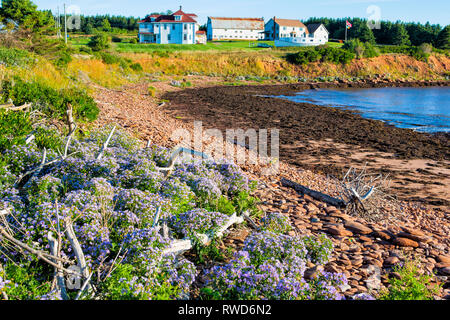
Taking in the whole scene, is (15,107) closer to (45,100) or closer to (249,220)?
(45,100)

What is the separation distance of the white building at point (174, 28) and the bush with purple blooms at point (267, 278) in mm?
71443

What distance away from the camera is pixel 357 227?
5.81 meters

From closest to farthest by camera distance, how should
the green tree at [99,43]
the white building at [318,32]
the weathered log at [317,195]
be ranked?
the weathered log at [317,195], the green tree at [99,43], the white building at [318,32]

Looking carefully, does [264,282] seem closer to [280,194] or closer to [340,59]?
[280,194]

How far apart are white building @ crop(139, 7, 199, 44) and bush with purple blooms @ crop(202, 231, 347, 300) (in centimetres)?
7144

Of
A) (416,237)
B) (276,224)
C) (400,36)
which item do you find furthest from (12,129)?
(400,36)

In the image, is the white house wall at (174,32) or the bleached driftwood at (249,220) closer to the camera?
the bleached driftwood at (249,220)

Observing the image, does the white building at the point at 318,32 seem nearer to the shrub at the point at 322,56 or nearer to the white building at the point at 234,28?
the white building at the point at 234,28

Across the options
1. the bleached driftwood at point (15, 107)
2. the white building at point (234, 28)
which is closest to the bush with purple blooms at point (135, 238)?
the bleached driftwood at point (15, 107)

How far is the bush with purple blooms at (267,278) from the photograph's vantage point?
3.24 m

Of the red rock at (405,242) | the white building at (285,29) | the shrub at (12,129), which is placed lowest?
the red rock at (405,242)

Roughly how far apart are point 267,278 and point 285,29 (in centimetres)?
9469

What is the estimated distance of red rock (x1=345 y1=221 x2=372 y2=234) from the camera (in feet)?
18.7

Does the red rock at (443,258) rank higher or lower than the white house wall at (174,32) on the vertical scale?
lower
